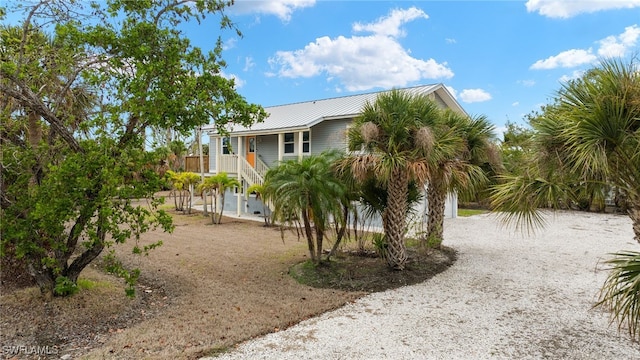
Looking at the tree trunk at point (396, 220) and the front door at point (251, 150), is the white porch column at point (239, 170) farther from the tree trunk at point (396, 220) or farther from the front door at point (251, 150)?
the tree trunk at point (396, 220)

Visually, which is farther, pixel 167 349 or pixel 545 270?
pixel 545 270

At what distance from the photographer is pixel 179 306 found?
19.2 feet

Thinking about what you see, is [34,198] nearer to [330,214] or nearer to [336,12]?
[330,214]

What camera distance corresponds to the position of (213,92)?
5910mm

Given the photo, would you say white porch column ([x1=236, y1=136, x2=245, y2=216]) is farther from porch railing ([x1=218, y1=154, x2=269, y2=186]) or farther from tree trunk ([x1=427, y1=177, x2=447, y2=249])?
tree trunk ([x1=427, y1=177, x2=447, y2=249])

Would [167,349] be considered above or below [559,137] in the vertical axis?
below

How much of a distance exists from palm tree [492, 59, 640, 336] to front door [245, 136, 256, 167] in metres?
16.1

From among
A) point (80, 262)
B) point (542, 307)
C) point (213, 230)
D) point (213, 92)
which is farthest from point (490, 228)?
point (80, 262)

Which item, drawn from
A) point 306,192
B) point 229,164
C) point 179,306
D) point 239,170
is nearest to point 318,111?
point 239,170

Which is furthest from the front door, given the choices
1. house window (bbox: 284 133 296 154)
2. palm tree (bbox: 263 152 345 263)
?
palm tree (bbox: 263 152 345 263)

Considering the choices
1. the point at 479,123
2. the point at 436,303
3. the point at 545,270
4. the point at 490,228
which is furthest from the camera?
the point at 490,228

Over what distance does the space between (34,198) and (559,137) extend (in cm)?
695

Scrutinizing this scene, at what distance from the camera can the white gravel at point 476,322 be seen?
4.43m

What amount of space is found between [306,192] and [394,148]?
2008 millimetres
